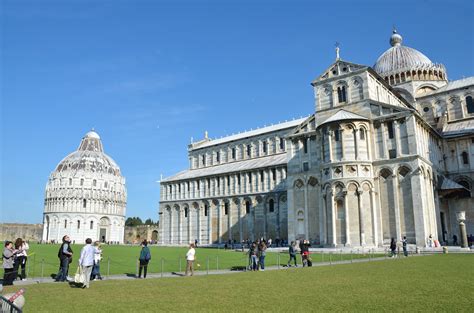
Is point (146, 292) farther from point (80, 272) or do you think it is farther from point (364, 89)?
point (364, 89)

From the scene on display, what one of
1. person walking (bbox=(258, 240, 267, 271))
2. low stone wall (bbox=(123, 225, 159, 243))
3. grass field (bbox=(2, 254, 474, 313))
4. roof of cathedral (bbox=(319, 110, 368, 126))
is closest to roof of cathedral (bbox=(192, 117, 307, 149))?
roof of cathedral (bbox=(319, 110, 368, 126))

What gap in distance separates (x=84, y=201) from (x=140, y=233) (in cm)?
1948

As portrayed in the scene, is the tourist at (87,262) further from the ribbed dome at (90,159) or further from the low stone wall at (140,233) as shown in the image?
the ribbed dome at (90,159)

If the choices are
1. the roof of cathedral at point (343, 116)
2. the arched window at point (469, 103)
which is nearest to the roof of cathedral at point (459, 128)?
the arched window at point (469, 103)

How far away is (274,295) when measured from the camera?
33.7ft

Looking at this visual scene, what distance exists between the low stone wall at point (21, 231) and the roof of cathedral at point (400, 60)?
83.2 meters

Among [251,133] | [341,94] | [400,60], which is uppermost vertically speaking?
[400,60]

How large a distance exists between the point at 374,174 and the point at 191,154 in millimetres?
45882

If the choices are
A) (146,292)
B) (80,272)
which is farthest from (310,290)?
(80,272)

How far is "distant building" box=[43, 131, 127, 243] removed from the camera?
9800cm

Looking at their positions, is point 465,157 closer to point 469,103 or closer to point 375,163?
point 469,103

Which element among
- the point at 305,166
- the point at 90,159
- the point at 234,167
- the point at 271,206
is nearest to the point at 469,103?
the point at 305,166

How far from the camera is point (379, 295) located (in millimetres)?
9695

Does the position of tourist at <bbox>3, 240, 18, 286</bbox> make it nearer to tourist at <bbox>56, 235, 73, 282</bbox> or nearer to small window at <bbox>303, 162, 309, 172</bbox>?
tourist at <bbox>56, 235, 73, 282</bbox>
